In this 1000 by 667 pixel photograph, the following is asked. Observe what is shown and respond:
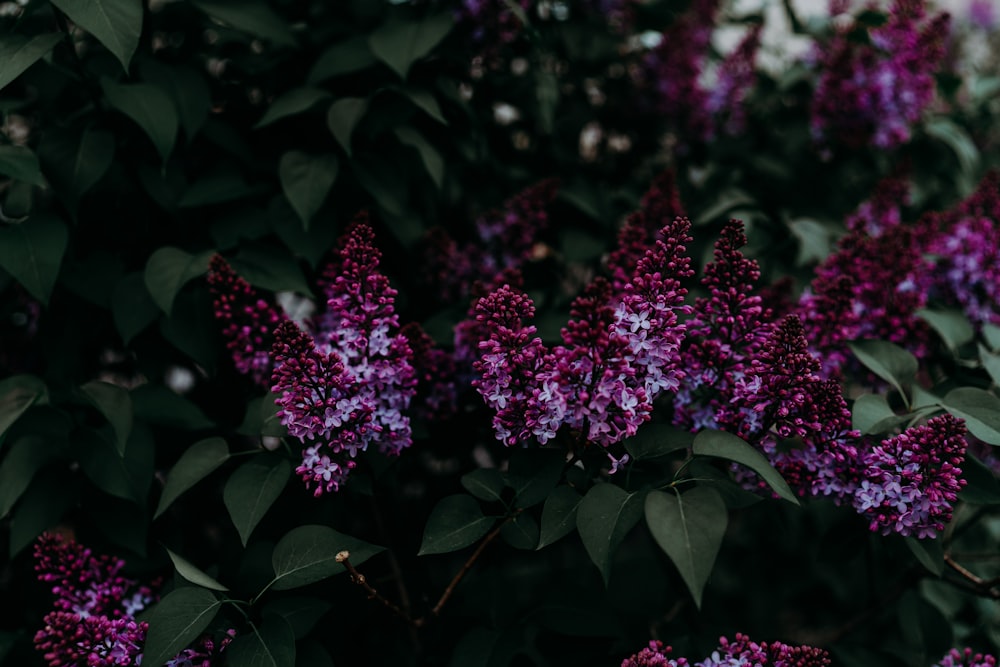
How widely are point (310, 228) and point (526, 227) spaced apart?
59cm

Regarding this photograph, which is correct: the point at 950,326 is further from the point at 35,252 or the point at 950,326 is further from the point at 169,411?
the point at 35,252

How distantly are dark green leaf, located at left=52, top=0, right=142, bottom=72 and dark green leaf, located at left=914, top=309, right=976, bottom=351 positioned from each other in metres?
1.95

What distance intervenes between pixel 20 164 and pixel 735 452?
5.29 ft

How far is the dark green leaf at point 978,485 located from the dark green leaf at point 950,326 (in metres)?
0.38

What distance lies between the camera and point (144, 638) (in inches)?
58.3

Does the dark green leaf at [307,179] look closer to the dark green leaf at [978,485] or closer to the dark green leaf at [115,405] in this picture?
the dark green leaf at [115,405]

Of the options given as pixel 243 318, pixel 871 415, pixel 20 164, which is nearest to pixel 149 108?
pixel 20 164

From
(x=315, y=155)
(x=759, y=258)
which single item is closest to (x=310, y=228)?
(x=315, y=155)

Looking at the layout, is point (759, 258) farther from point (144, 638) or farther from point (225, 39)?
point (144, 638)

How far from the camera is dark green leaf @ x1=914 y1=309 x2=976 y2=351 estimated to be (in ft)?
6.39

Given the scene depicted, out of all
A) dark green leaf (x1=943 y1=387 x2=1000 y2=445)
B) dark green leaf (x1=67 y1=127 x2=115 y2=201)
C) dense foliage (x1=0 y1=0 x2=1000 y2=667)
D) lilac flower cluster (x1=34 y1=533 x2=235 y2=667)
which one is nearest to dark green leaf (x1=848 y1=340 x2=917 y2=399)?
dense foliage (x1=0 y1=0 x2=1000 y2=667)

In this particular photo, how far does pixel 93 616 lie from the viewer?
1.55m

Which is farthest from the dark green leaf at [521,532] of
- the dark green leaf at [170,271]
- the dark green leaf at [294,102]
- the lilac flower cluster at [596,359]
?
the dark green leaf at [294,102]

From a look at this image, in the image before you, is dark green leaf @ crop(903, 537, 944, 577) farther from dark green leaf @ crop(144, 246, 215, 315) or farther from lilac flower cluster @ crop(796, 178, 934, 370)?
dark green leaf @ crop(144, 246, 215, 315)
